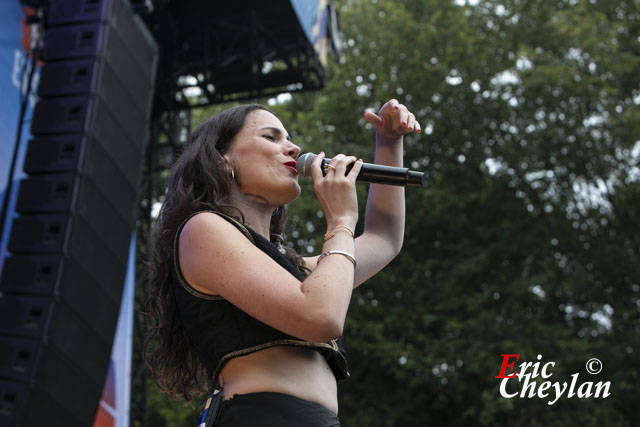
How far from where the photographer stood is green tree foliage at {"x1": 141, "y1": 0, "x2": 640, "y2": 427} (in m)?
9.78

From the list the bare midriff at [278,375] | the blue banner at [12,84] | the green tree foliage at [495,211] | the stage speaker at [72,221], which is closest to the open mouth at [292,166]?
the bare midriff at [278,375]

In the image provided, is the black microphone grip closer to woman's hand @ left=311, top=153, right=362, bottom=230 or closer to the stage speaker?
woman's hand @ left=311, top=153, right=362, bottom=230

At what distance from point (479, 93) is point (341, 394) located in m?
4.96

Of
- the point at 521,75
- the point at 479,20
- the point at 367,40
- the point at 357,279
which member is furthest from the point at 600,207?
the point at 357,279

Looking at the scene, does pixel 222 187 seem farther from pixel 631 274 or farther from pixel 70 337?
pixel 631 274

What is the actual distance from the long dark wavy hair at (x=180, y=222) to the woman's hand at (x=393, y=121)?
38 centimetres

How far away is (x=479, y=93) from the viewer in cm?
1129

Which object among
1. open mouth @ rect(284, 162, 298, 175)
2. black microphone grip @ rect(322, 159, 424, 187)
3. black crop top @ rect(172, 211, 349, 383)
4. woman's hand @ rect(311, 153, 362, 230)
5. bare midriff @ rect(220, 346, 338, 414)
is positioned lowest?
bare midriff @ rect(220, 346, 338, 414)

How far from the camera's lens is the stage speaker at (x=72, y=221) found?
4934mm

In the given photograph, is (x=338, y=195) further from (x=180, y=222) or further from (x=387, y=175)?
(x=180, y=222)

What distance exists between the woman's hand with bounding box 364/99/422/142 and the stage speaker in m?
3.47

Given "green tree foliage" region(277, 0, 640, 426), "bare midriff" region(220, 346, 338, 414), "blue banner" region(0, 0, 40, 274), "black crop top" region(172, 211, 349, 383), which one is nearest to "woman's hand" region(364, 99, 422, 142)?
"black crop top" region(172, 211, 349, 383)

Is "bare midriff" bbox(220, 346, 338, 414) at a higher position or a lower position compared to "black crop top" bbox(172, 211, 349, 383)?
lower

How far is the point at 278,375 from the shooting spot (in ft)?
5.16
